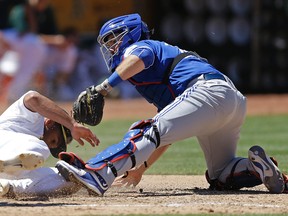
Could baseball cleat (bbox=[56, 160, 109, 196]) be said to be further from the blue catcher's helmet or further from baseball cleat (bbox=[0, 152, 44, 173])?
the blue catcher's helmet

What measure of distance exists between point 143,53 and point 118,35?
47 cm

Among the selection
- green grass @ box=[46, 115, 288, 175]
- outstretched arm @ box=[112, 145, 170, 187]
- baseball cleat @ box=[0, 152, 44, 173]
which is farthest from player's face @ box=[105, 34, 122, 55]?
green grass @ box=[46, 115, 288, 175]

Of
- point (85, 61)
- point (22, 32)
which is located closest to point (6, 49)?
point (22, 32)

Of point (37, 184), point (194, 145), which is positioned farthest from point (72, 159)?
point (194, 145)

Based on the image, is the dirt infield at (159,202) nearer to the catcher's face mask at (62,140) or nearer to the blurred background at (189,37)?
the catcher's face mask at (62,140)

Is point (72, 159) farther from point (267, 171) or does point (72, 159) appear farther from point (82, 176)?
point (267, 171)

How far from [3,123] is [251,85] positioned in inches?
594

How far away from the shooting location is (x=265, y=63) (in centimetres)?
2147

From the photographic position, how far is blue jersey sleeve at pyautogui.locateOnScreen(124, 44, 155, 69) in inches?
279

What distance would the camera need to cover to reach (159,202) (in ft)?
22.5

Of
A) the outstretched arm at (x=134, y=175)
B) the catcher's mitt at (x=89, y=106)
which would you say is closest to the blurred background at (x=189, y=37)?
the outstretched arm at (x=134, y=175)

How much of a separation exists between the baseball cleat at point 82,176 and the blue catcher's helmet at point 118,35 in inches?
44.1

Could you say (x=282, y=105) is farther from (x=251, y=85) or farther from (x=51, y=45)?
(x=51, y=45)

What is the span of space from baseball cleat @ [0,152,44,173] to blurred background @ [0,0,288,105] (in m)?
13.3
